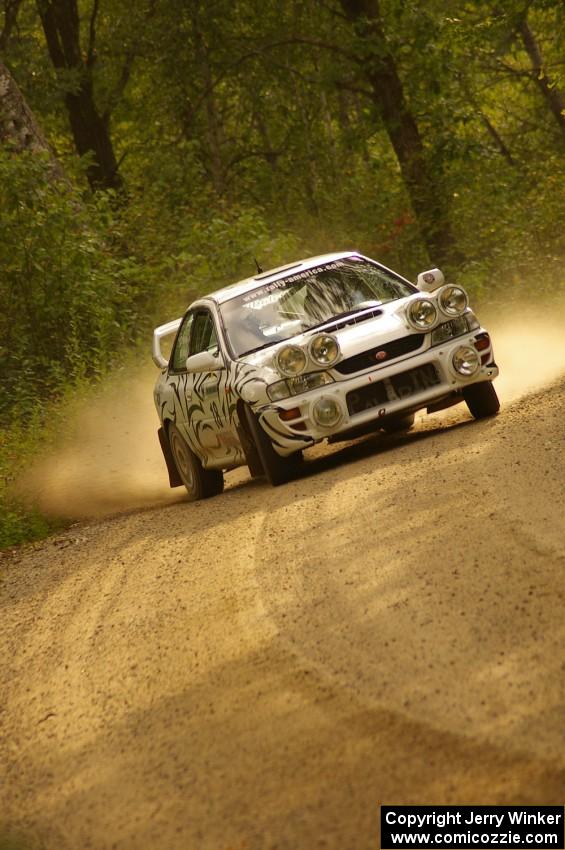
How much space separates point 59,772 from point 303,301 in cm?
647

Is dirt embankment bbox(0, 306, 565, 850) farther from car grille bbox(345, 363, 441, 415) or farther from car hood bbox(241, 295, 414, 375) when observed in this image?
car hood bbox(241, 295, 414, 375)

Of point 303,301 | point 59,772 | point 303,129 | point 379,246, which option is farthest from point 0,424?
point 303,129

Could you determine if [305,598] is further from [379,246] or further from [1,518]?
[379,246]

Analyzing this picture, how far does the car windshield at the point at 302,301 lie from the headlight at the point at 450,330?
641 millimetres

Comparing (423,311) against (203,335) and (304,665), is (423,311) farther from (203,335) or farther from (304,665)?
(304,665)

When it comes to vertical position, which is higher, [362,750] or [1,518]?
[1,518]

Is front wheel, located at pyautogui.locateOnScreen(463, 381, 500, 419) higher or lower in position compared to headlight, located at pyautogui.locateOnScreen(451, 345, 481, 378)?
lower

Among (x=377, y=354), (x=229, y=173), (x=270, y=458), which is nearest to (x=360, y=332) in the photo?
(x=377, y=354)

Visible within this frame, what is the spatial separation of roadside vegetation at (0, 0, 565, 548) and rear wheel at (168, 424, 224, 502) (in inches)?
55.8

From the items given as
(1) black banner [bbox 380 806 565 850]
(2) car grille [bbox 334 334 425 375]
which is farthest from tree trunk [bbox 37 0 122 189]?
(1) black banner [bbox 380 806 565 850]

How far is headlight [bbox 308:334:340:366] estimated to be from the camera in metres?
10.2

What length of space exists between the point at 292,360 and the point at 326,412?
0.44 m

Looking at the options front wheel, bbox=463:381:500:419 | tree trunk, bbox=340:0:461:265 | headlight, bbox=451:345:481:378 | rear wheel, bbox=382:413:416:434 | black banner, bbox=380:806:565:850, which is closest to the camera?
black banner, bbox=380:806:565:850

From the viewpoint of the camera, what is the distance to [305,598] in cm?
656
